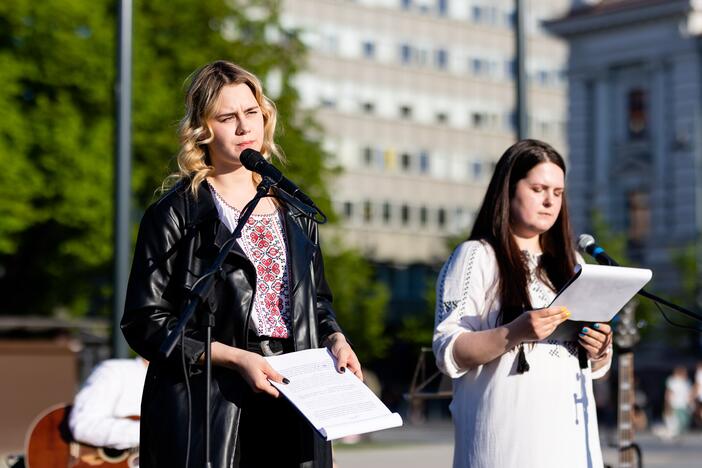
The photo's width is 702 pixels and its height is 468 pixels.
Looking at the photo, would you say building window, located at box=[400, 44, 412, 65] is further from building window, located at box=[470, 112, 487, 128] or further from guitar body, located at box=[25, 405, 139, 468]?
guitar body, located at box=[25, 405, 139, 468]

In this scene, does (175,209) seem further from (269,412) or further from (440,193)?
(440,193)

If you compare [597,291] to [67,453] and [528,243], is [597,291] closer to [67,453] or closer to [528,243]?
[528,243]

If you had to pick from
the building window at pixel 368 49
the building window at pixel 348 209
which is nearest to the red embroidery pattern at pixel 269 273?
the building window at pixel 348 209

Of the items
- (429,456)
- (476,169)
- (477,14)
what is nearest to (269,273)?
(429,456)

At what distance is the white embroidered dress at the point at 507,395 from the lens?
5988 mm

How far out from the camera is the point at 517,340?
5840 mm

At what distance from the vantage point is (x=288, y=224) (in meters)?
5.49

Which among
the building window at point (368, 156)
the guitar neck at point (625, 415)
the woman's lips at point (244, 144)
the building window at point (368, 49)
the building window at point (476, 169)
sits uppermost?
the building window at point (368, 49)

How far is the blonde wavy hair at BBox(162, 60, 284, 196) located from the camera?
5.50 meters

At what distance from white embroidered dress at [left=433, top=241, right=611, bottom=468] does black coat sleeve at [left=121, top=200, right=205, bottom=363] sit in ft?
4.00

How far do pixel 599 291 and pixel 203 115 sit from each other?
5.00 feet

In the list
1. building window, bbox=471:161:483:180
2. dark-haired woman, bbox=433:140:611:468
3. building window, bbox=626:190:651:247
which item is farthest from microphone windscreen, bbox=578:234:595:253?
building window, bbox=471:161:483:180

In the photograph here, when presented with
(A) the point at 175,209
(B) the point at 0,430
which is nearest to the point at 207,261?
(A) the point at 175,209

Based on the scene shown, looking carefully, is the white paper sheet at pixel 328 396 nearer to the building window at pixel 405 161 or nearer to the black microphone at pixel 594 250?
the black microphone at pixel 594 250
